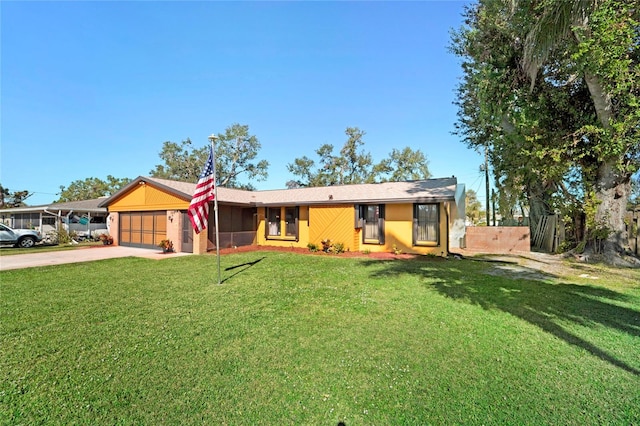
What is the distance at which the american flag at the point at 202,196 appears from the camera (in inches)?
300

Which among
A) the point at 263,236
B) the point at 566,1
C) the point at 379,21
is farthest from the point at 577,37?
the point at 263,236

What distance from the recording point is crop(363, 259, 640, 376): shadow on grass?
4475 mm

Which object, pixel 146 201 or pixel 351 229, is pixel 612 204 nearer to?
pixel 351 229

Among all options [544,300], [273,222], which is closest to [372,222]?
[273,222]

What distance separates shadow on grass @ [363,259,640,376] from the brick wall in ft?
18.8

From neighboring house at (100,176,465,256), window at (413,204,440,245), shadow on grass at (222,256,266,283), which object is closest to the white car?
neighboring house at (100,176,465,256)

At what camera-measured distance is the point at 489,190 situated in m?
24.3

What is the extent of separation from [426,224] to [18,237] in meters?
23.6

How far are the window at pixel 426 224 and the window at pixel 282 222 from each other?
20.7 feet

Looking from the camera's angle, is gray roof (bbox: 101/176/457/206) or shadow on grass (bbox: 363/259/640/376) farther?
gray roof (bbox: 101/176/457/206)

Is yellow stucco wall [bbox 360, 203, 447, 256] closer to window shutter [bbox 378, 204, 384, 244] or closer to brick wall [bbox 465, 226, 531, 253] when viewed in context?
window shutter [bbox 378, 204, 384, 244]

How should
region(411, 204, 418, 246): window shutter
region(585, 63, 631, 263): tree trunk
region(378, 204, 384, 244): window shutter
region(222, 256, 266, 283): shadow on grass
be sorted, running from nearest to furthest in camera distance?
region(222, 256, 266, 283): shadow on grass, region(585, 63, 631, 263): tree trunk, region(411, 204, 418, 246): window shutter, region(378, 204, 384, 244): window shutter

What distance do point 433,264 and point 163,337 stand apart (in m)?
8.88

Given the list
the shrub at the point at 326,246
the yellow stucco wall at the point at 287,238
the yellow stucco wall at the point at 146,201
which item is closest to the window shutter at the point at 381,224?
the shrub at the point at 326,246
